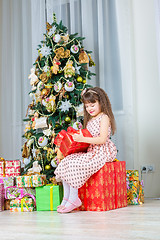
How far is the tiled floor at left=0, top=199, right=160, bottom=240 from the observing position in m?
1.53

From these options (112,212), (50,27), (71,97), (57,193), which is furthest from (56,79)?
(112,212)

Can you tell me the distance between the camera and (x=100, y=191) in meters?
2.33

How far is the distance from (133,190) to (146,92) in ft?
3.31

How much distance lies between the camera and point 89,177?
7.70 ft

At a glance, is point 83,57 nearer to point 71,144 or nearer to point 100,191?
point 71,144

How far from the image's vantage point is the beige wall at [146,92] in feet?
10.6

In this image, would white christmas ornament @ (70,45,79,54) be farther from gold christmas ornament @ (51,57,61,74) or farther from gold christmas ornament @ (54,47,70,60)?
gold christmas ornament @ (51,57,61,74)

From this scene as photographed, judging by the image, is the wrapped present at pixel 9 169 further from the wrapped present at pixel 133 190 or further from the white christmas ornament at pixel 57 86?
the wrapped present at pixel 133 190

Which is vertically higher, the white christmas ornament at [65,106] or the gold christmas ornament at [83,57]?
the gold christmas ornament at [83,57]

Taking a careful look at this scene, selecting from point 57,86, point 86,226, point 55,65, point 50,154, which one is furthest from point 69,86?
point 86,226

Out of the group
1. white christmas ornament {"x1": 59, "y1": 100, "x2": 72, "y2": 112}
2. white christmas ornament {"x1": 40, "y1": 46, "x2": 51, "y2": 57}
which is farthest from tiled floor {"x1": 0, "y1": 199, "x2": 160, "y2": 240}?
white christmas ornament {"x1": 40, "y1": 46, "x2": 51, "y2": 57}

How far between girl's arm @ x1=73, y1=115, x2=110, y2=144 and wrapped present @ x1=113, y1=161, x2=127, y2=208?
0.21 metres

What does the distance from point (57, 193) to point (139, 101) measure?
129 centimetres

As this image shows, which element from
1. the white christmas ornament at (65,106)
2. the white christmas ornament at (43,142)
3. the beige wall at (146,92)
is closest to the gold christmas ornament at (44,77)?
the white christmas ornament at (65,106)
